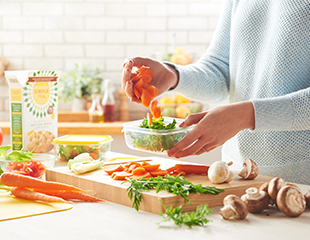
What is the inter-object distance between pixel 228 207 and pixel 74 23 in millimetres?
2690

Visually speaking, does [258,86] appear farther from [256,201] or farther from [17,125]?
[17,125]

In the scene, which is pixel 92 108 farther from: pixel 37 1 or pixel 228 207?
pixel 228 207

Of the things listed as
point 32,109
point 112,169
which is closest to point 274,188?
point 112,169

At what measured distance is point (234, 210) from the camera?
2.84 feet

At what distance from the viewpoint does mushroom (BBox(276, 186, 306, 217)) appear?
88 cm

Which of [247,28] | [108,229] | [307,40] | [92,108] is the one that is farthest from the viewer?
[92,108]

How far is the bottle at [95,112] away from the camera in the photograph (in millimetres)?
2961

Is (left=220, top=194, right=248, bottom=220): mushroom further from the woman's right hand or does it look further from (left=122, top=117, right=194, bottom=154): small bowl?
the woman's right hand

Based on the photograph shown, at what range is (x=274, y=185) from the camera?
3.05 feet

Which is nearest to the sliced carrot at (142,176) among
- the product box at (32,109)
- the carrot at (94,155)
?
the carrot at (94,155)

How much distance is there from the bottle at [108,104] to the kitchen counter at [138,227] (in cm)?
208

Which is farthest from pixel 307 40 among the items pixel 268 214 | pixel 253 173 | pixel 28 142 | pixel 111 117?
pixel 111 117

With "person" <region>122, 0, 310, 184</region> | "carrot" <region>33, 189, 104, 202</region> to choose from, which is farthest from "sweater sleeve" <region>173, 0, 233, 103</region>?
"carrot" <region>33, 189, 104, 202</region>

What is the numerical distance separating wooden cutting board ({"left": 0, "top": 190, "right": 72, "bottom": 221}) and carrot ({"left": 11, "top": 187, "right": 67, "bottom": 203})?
11mm
